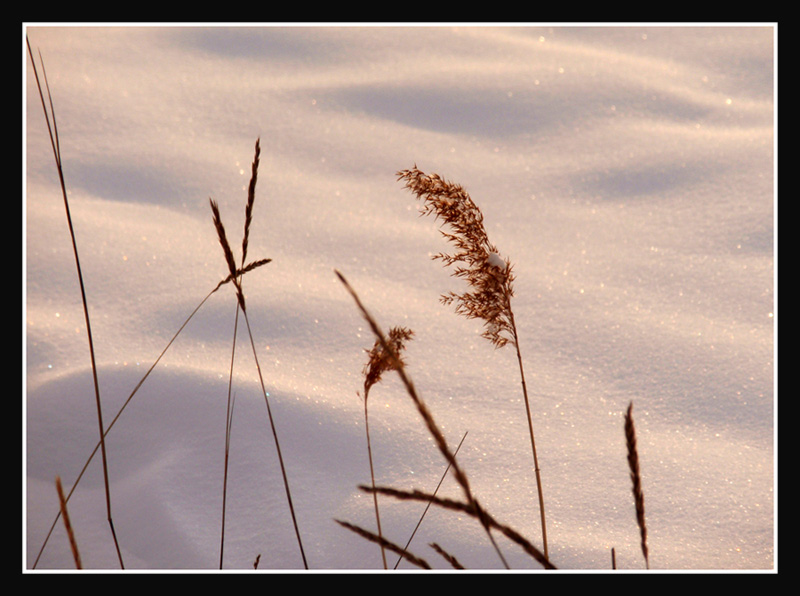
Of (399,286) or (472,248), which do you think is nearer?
(472,248)

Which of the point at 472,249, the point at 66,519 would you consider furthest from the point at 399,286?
the point at 66,519

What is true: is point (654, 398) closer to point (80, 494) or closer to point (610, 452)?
point (610, 452)

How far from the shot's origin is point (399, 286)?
241cm

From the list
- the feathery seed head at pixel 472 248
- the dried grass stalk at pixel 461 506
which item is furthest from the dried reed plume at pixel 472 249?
the dried grass stalk at pixel 461 506

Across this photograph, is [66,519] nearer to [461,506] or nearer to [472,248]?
[461,506]

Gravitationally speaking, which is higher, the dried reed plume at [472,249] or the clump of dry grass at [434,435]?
the dried reed plume at [472,249]

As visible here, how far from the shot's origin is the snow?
161 centimetres

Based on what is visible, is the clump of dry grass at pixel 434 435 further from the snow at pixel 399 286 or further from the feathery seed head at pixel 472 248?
the snow at pixel 399 286

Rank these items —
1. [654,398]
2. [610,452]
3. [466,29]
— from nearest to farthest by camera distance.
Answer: [610,452] → [654,398] → [466,29]

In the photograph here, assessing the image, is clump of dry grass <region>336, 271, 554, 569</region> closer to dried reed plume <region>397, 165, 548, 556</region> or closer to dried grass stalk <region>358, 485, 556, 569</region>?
dried grass stalk <region>358, 485, 556, 569</region>

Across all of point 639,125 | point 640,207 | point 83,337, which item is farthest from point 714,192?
point 83,337

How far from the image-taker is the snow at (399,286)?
5.29ft

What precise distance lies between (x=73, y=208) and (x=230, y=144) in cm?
76

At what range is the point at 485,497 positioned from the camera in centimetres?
165
